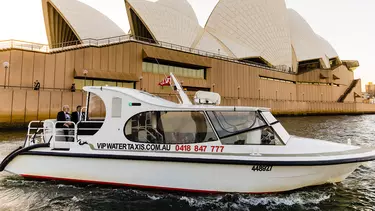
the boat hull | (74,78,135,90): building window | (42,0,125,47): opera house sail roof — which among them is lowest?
the boat hull

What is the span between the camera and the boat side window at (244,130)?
5855mm

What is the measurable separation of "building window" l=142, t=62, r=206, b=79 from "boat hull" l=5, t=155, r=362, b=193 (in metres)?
25.8

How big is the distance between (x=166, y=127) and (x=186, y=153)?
932mm

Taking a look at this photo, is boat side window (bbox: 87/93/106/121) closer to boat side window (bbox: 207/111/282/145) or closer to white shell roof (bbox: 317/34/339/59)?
boat side window (bbox: 207/111/282/145)

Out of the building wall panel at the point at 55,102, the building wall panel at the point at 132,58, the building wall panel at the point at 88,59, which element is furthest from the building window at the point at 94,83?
the building wall panel at the point at 55,102

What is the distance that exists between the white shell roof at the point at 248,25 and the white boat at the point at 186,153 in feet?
153

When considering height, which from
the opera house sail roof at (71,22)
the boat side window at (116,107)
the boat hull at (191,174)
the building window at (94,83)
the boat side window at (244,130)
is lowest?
the boat hull at (191,174)

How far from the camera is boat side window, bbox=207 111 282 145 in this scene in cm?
586

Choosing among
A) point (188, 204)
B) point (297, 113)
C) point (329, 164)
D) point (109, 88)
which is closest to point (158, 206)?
point (188, 204)

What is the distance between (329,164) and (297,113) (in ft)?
166

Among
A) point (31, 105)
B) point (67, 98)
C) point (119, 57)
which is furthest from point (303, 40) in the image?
point (31, 105)

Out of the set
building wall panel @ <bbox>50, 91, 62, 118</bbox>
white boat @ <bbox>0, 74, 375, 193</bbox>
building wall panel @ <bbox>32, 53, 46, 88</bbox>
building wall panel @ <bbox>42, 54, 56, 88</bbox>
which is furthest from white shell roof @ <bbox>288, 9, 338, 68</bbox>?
white boat @ <bbox>0, 74, 375, 193</bbox>

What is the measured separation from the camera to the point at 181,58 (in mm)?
35219

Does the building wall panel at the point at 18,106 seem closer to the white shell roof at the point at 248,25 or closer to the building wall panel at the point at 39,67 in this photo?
the building wall panel at the point at 39,67
